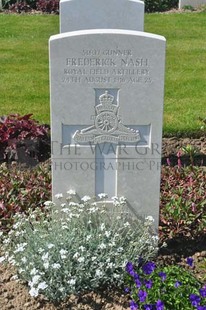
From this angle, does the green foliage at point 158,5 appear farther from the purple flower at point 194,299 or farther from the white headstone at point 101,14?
the purple flower at point 194,299

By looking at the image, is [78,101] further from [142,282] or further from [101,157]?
[142,282]

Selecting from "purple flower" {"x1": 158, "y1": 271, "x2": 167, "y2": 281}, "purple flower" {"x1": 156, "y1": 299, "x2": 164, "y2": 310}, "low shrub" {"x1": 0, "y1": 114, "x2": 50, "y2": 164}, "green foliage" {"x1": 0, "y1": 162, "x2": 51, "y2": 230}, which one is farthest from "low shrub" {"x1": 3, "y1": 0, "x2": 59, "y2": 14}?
"purple flower" {"x1": 156, "y1": 299, "x2": 164, "y2": 310}

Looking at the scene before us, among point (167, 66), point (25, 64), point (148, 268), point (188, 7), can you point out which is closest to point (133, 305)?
point (148, 268)

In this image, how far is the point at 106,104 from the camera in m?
3.98

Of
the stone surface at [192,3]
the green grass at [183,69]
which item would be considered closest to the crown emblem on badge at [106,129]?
the green grass at [183,69]

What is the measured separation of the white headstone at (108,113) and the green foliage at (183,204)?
0.33 m

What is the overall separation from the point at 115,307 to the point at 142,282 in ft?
0.81

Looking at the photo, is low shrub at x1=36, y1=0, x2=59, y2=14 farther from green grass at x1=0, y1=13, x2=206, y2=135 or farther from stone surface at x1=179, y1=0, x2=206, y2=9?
stone surface at x1=179, y1=0, x2=206, y2=9

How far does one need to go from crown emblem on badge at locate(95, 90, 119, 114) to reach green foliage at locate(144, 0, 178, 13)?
39.6 feet

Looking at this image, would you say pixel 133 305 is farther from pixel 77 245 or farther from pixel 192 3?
pixel 192 3

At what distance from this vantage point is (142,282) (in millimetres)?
3781

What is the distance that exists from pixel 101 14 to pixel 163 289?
11.2 ft

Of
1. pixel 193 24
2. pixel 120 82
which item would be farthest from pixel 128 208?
pixel 193 24

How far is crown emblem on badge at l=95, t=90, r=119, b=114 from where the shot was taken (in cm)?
397
